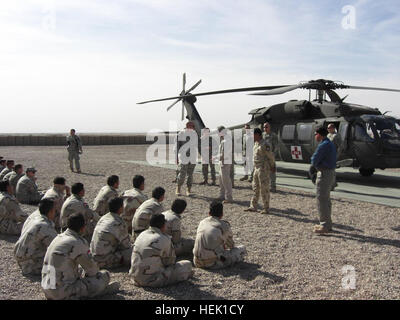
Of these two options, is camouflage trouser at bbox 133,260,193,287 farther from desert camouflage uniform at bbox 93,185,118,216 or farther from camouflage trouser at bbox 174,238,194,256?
desert camouflage uniform at bbox 93,185,118,216

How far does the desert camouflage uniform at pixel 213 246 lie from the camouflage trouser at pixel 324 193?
2.31 m

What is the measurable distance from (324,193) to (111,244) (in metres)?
3.78

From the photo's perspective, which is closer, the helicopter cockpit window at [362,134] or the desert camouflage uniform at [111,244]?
the desert camouflage uniform at [111,244]

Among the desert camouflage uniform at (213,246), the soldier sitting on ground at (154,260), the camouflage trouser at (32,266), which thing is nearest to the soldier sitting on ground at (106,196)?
the camouflage trouser at (32,266)

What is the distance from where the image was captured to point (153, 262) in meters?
4.50

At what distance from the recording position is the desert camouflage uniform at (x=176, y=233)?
5523mm

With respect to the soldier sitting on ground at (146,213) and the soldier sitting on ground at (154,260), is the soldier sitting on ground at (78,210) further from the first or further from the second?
Result: the soldier sitting on ground at (154,260)

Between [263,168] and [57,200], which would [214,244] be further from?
[263,168]

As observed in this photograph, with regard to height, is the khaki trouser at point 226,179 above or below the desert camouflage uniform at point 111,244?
above

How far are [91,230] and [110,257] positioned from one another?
1.34 metres

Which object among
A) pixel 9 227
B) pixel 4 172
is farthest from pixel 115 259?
pixel 4 172
